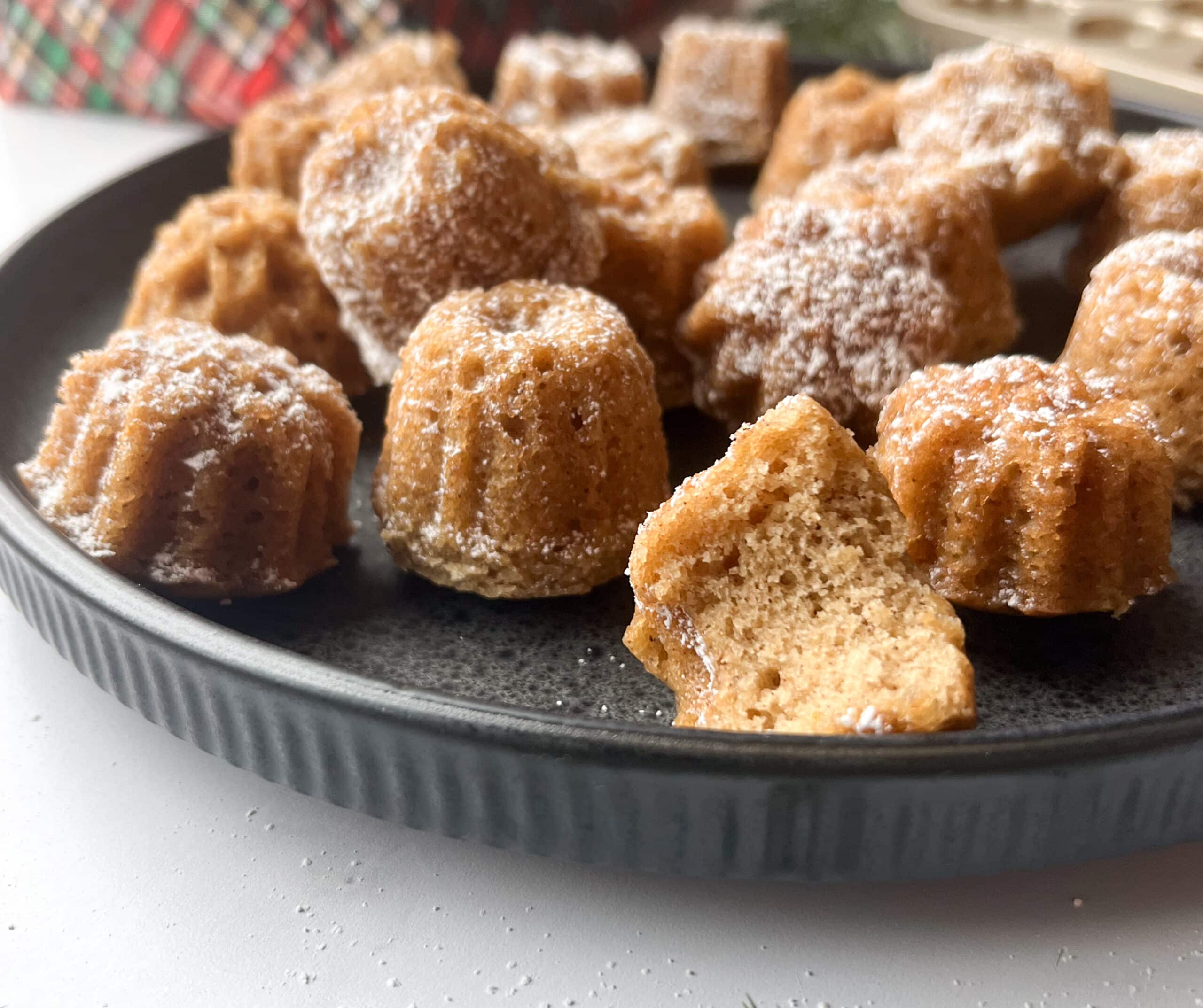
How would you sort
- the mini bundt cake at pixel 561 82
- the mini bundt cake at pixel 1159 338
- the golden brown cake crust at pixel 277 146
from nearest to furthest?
the mini bundt cake at pixel 1159 338 → the golden brown cake crust at pixel 277 146 → the mini bundt cake at pixel 561 82

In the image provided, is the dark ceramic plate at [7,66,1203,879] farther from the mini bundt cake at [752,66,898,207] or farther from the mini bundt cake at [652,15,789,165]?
the mini bundt cake at [652,15,789,165]

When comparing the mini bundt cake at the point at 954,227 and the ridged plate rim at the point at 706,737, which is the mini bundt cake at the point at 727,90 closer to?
the mini bundt cake at the point at 954,227

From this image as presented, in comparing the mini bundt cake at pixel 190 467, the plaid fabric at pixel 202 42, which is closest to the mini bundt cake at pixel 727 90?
the plaid fabric at pixel 202 42

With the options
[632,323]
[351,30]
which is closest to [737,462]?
[632,323]

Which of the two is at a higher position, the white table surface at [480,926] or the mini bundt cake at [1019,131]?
the mini bundt cake at [1019,131]

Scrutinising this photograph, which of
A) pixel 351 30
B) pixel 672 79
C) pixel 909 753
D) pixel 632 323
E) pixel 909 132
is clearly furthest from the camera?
pixel 351 30

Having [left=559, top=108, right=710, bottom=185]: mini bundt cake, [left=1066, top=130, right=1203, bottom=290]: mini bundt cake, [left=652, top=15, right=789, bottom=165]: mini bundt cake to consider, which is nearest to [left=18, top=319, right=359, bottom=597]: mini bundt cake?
[left=559, top=108, right=710, bottom=185]: mini bundt cake

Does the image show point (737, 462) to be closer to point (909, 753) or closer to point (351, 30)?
point (909, 753)
